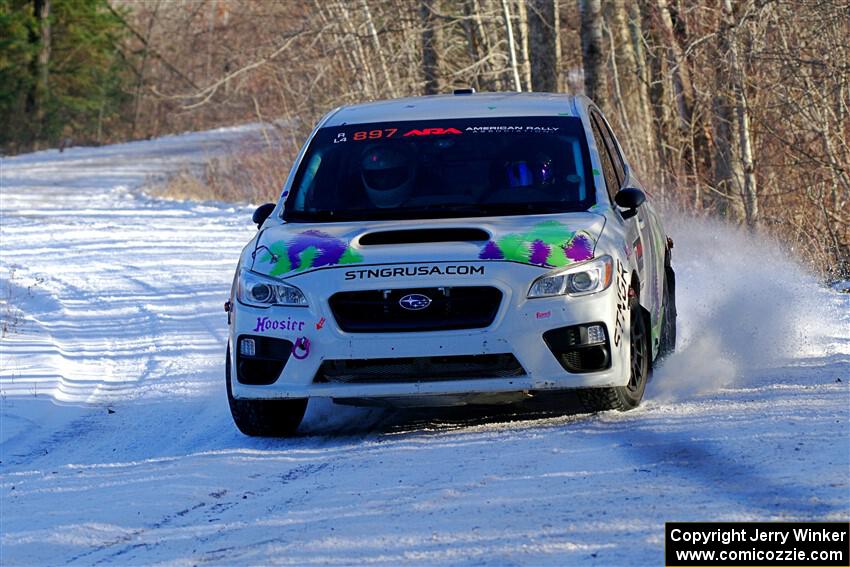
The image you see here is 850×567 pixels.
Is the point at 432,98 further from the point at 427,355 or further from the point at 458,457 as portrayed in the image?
the point at 458,457

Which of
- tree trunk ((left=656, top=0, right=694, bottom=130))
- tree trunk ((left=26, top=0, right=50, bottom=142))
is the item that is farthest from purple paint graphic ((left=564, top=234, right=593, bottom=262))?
tree trunk ((left=26, top=0, right=50, bottom=142))

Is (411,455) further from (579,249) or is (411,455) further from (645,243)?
(645,243)

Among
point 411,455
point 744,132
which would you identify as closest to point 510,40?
point 744,132

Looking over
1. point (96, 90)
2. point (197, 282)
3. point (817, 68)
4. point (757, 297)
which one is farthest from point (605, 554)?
point (96, 90)

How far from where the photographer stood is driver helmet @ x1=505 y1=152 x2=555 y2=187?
Answer: 26.5ft

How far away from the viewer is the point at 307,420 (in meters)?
8.22

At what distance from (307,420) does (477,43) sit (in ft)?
58.1

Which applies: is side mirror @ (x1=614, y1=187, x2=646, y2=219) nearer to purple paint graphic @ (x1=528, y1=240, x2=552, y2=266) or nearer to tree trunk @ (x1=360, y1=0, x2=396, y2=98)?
purple paint graphic @ (x1=528, y1=240, x2=552, y2=266)

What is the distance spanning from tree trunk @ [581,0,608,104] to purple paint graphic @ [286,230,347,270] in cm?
1112

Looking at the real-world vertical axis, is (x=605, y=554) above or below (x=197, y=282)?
above

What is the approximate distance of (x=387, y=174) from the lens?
8.23 metres

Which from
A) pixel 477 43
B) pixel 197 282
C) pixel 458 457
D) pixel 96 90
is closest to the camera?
pixel 458 457

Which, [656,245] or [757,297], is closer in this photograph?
[656,245]

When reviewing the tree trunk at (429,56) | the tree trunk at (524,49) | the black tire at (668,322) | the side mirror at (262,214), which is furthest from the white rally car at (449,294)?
the tree trunk at (429,56)
